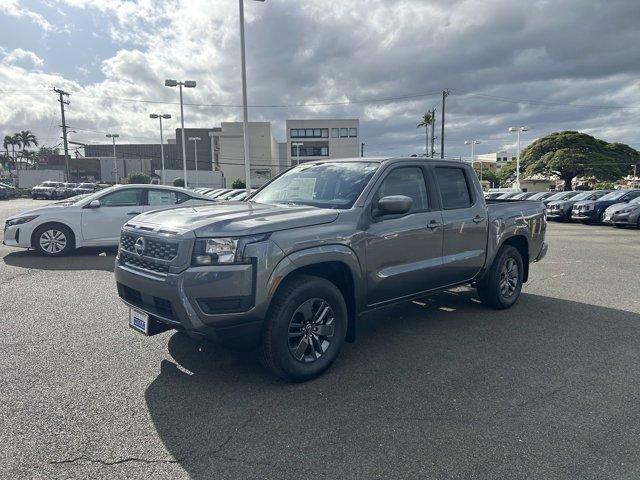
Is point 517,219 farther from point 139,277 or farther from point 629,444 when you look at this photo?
point 139,277

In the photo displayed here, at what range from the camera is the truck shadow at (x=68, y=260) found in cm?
832

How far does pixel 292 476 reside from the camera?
8.03 feet

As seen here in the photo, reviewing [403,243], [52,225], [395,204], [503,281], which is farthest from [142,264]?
[52,225]

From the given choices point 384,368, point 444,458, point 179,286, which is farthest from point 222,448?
point 384,368

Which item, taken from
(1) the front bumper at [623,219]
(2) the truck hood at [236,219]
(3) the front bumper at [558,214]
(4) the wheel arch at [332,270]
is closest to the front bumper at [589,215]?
(3) the front bumper at [558,214]

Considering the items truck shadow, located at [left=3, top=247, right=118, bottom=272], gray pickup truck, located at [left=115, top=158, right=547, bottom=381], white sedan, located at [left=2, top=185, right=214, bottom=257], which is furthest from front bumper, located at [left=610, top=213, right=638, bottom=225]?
truck shadow, located at [left=3, top=247, right=118, bottom=272]

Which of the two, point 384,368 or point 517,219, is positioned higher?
point 517,219

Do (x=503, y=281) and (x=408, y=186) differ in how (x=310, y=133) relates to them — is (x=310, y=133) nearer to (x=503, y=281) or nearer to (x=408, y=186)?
(x=503, y=281)

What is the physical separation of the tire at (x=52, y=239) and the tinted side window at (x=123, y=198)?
0.98 metres

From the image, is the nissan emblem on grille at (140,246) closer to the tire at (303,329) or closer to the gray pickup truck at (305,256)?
the gray pickup truck at (305,256)

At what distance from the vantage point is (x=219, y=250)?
3176 millimetres

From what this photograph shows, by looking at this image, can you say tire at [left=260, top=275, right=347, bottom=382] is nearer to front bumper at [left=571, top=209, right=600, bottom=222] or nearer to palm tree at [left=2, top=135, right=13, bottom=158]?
front bumper at [left=571, top=209, right=600, bottom=222]

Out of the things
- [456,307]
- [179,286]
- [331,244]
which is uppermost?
[331,244]

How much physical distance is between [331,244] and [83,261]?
7.28 meters
